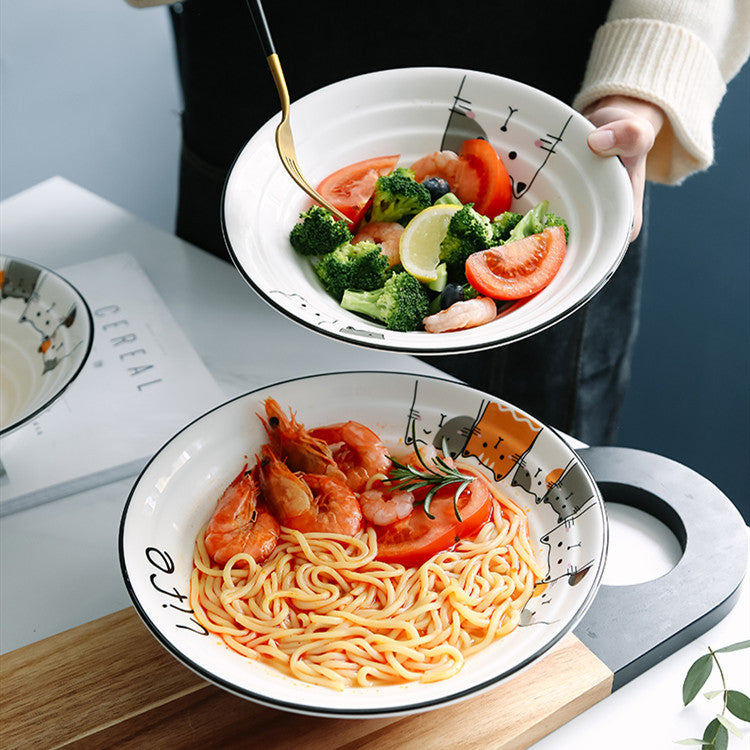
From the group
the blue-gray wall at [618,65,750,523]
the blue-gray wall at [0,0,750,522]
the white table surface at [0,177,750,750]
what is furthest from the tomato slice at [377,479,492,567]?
the blue-gray wall at [618,65,750,523]

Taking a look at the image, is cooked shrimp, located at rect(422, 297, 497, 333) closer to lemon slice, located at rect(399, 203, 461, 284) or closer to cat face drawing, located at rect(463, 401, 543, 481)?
lemon slice, located at rect(399, 203, 461, 284)

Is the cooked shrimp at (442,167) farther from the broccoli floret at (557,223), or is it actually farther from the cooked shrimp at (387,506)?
the cooked shrimp at (387,506)

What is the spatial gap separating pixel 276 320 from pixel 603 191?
831 millimetres

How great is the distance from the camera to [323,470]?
126 cm

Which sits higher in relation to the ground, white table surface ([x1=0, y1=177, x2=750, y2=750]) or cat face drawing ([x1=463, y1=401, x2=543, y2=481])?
cat face drawing ([x1=463, y1=401, x2=543, y2=481])

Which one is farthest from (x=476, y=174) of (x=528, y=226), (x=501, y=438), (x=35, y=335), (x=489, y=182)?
(x=35, y=335)

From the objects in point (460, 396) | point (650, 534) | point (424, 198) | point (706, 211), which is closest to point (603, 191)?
point (424, 198)

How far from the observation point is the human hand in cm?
115

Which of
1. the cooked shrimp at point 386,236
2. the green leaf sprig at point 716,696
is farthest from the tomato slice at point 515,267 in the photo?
the green leaf sprig at point 716,696

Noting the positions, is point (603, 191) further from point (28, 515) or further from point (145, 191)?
point (145, 191)

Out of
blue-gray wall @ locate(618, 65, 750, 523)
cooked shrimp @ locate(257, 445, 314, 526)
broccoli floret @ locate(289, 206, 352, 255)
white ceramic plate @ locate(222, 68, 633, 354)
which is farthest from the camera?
blue-gray wall @ locate(618, 65, 750, 523)

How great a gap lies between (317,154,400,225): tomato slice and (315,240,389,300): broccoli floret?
10 cm

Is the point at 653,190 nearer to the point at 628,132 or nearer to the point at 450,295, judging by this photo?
the point at 628,132

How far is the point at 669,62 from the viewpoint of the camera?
1.38 metres
